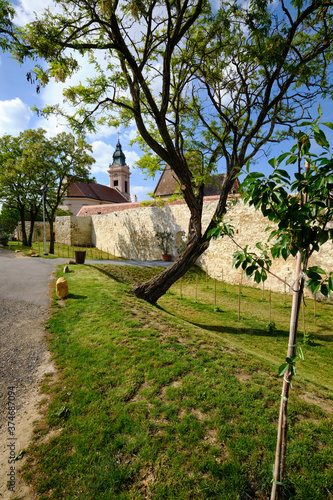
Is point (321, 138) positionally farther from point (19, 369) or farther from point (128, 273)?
point (128, 273)

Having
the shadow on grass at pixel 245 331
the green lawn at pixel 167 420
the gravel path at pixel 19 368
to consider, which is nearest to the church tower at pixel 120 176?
the gravel path at pixel 19 368

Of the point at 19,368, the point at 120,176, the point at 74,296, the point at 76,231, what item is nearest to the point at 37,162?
the point at 76,231

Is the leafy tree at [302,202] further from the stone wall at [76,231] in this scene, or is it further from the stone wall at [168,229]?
the stone wall at [76,231]

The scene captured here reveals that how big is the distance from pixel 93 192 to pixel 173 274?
34508 millimetres

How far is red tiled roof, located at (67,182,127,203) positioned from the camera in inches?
1398

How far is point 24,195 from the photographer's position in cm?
1894

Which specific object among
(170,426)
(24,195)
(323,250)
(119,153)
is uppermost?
(119,153)

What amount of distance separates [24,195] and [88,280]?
14.4 m

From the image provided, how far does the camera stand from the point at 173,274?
24.4ft

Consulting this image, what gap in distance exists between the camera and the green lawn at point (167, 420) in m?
2.18

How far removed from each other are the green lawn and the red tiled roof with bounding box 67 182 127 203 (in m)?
33.3

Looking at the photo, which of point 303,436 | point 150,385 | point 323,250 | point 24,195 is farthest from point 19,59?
point 24,195

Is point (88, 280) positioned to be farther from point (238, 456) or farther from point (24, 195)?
point (24, 195)

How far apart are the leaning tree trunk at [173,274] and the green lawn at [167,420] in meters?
2.23
